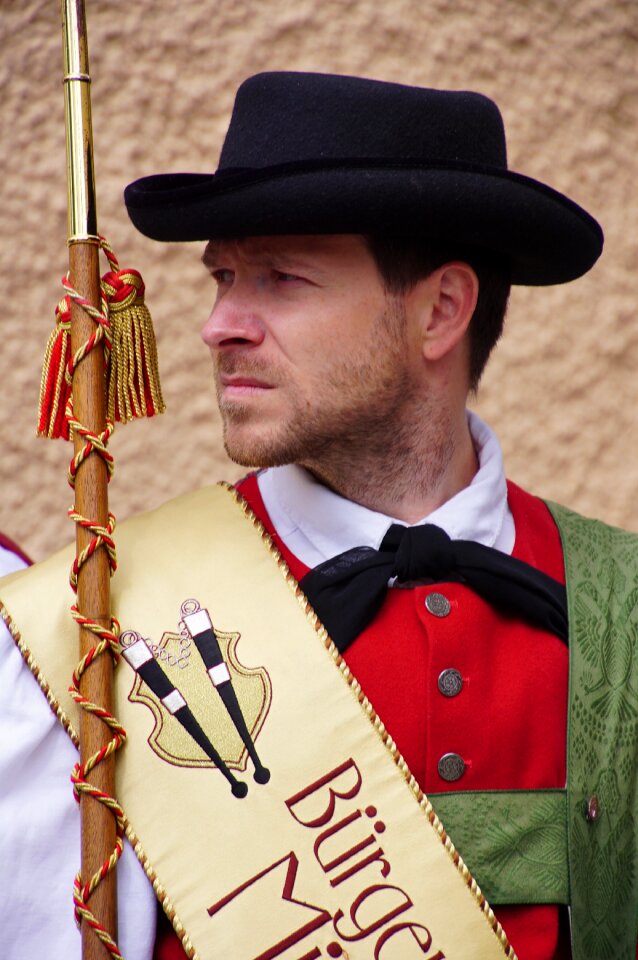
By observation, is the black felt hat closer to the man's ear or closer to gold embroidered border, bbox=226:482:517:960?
the man's ear

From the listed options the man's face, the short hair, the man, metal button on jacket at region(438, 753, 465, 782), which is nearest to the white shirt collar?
the man

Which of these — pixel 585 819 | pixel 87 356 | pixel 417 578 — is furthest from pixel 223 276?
pixel 585 819

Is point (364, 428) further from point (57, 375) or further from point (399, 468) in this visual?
A: point (57, 375)

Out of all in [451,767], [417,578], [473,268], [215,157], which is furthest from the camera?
[215,157]

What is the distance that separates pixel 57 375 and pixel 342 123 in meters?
0.53

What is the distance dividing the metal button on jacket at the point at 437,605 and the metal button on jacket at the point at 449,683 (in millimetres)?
83

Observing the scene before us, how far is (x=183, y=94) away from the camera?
8.93ft

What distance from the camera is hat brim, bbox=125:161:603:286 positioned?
1.68 metres

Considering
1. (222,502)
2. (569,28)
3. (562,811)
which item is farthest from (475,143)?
(569,28)

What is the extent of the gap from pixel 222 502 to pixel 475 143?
2.15 ft

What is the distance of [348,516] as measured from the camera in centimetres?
189

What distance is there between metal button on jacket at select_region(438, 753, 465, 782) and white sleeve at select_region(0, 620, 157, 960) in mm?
419

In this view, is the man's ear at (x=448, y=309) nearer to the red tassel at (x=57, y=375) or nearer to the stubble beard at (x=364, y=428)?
the stubble beard at (x=364, y=428)

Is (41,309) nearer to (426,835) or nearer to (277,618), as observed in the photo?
(277,618)
